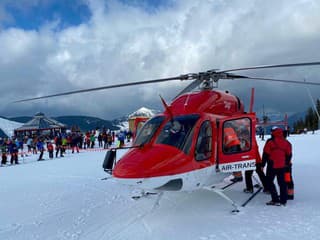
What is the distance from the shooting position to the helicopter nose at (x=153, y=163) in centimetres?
566

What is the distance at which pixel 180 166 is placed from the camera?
5891mm

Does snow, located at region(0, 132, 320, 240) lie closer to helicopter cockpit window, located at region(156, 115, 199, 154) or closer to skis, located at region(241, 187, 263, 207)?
skis, located at region(241, 187, 263, 207)

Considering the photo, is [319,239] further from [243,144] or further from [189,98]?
[189,98]

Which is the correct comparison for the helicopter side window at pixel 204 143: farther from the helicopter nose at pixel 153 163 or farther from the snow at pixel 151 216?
the snow at pixel 151 216

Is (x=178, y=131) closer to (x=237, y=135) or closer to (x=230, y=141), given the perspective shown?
(x=230, y=141)

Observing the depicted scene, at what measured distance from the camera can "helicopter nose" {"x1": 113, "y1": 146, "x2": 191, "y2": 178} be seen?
5.66 m

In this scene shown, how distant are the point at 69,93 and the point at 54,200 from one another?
313cm

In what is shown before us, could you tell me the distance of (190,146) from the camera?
621 centimetres

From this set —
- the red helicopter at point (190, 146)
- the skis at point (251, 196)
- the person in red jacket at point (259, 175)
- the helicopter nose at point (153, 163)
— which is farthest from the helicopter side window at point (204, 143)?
the person in red jacket at point (259, 175)

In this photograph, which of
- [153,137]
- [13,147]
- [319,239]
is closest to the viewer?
[319,239]

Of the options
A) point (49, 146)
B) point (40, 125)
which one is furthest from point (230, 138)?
point (40, 125)

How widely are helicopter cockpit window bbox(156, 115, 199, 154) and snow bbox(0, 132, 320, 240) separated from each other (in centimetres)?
153

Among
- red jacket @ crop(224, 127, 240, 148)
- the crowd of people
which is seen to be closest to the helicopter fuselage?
red jacket @ crop(224, 127, 240, 148)

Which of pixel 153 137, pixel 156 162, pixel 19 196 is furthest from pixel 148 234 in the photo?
pixel 19 196
